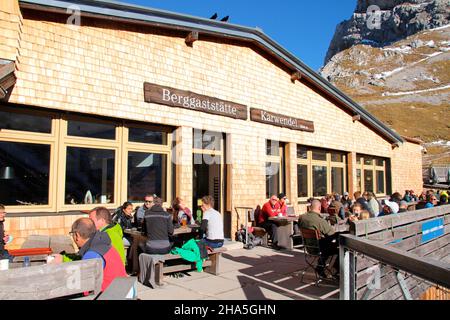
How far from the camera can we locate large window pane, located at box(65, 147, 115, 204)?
6711 millimetres

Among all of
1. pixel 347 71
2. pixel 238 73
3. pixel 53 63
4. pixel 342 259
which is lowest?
pixel 342 259

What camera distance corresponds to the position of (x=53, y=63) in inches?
252

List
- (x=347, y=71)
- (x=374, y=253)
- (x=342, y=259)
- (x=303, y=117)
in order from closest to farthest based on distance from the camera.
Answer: (x=374, y=253) → (x=342, y=259) → (x=303, y=117) → (x=347, y=71)

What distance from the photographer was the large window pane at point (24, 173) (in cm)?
598

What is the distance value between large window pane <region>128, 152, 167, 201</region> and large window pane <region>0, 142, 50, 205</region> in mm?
1713

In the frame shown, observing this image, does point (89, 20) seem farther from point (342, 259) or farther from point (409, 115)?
point (409, 115)

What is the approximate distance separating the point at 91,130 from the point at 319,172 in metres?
8.51

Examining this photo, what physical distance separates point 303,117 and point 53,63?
318 inches

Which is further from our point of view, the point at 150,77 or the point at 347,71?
the point at 347,71

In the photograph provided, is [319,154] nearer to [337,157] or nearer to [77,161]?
[337,157]

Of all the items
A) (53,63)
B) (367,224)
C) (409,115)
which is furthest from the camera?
(409,115)

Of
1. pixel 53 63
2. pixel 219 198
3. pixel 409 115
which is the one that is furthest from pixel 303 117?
pixel 409 115

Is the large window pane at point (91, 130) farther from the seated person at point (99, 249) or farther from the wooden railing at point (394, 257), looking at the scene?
the wooden railing at point (394, 257)

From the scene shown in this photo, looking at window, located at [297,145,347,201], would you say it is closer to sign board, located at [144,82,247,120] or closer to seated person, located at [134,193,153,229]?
sign board, located at [144,82,247,120]
